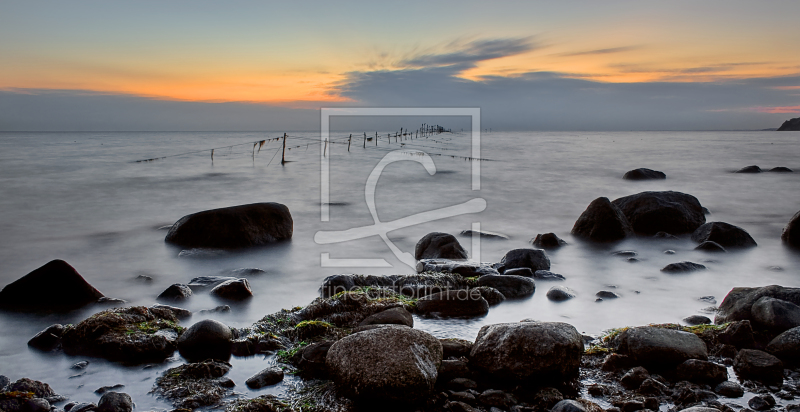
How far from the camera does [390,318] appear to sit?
220 inches

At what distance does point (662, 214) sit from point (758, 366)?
798cm

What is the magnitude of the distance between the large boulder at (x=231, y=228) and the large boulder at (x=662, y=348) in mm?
7823

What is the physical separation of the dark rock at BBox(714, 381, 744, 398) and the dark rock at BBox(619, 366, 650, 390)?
21.4 inches

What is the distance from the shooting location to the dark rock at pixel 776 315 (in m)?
5.23

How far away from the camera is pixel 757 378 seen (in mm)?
4512

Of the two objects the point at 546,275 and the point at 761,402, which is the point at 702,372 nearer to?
the point at 761,402

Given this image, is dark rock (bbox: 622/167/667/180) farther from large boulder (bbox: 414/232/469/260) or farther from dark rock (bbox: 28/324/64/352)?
dark rock (bbox: 28/324/64/352)

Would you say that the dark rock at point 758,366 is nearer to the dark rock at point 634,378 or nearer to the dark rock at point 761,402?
the dark rock at point 761,402

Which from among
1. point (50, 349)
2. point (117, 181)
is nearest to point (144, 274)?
point (50, 349)

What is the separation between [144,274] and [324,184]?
16.5 metres

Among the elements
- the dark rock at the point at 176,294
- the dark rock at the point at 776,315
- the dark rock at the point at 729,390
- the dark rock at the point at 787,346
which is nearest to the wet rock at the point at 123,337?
the dark rock at the point at 176,294

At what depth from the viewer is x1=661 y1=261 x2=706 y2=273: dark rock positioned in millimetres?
8688

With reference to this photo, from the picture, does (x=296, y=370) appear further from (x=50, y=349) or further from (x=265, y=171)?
(x=265, y=171)

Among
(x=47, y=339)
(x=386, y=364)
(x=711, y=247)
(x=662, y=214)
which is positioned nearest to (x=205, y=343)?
(x=47, y=339)
